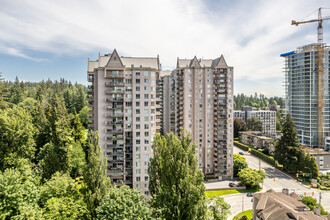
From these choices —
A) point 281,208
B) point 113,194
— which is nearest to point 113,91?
point 113,194

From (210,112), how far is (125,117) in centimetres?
3349

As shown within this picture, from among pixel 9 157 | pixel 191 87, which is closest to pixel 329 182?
pixel 191 87

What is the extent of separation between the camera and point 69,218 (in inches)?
1090

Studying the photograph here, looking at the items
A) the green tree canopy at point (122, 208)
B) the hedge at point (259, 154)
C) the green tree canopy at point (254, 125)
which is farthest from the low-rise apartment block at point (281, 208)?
the green tree canopy at point (254, 125)

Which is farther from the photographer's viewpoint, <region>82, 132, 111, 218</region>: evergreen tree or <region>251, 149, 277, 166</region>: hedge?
<region>251, 149, 277, 166</region>: hedge

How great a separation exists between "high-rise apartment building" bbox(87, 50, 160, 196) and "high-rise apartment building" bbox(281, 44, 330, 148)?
88.0 metres

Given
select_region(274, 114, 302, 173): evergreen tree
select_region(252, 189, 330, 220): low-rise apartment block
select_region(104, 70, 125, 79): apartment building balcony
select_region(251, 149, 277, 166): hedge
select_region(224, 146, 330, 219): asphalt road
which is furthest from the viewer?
select_region(251, 149, 277, 166): hedge

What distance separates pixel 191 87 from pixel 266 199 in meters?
40.7

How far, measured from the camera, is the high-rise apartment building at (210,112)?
2744 inches

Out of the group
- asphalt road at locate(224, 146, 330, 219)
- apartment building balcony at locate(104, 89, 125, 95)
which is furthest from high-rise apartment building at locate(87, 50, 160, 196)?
asphalt road at locate(224, 146, 330, 219)

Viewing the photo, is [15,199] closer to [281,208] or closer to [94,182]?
[94,182]

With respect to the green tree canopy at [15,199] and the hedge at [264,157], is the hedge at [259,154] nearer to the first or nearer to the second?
the hedge at [264,157]

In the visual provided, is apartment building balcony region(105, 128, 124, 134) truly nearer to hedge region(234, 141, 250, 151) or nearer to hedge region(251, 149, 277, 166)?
hedge region(251, 149, 277, 166)

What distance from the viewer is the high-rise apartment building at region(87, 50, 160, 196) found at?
4847cm
